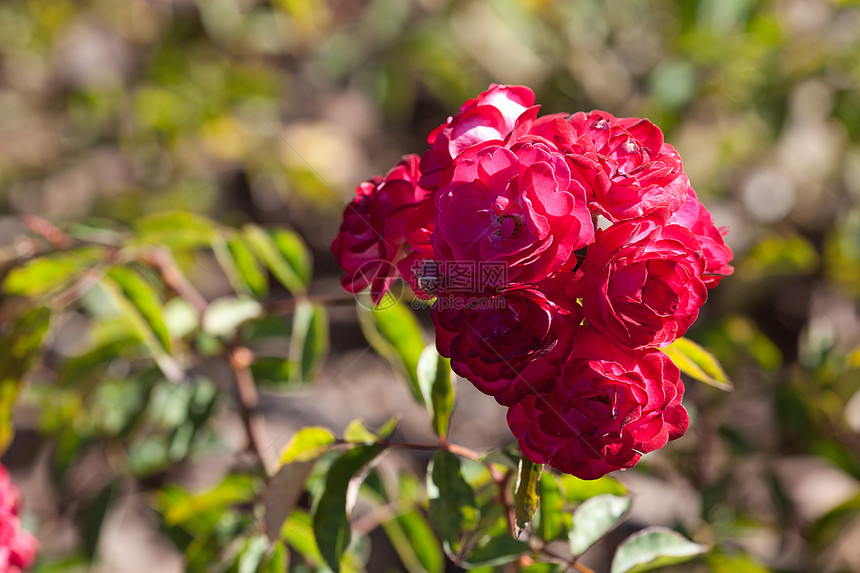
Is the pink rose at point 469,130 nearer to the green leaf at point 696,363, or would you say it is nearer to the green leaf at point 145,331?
the green leaf at point 696,363

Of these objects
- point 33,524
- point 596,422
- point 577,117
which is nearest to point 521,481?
point 596,422

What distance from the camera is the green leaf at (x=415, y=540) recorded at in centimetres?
110

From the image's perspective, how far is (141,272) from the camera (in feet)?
3.57

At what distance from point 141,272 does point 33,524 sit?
62cm

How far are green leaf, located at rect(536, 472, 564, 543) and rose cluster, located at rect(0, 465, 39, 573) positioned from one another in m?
0.72

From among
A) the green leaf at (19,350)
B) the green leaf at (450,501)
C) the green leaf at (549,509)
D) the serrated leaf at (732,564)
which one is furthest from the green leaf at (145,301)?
the serrated leaf at (732,564)

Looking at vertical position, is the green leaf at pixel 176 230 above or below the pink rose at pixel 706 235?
below

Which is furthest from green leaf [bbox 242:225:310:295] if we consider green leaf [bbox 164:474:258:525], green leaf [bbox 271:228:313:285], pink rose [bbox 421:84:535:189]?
pink rose [bbox 421:84:535:189]

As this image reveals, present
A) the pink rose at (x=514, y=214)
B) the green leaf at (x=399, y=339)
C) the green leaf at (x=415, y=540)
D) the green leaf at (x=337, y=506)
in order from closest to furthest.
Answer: the pink rose at (x=514, y=214) → the green leaf at (x=337, y=506) → the green leaf at (x=399, y=339) → the green leaf at (x=415, y=540)

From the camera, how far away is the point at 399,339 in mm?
993

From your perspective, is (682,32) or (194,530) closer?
(194,530)

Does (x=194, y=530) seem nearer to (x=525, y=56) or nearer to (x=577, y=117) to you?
(x=577, y=117)

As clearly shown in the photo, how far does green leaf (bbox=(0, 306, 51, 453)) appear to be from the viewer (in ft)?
3.12

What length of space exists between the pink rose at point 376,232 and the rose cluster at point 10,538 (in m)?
0.63
